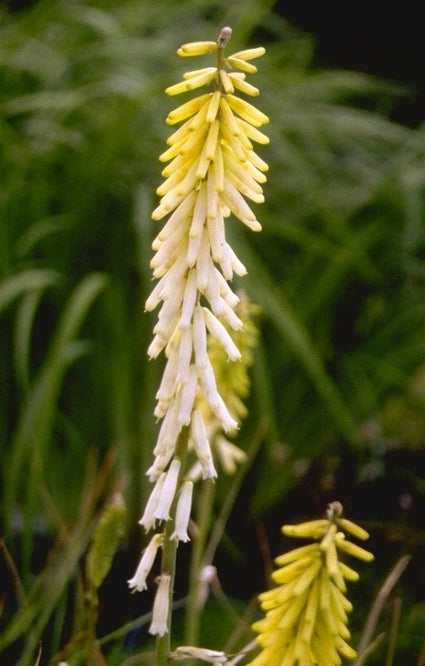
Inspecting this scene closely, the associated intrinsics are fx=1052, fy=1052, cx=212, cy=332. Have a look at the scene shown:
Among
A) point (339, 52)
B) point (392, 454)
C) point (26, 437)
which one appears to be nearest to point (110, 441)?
point (26, 437)

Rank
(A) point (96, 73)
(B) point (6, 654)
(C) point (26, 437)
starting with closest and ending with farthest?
(B) point (6, 654), (C) point (26, 437), (A) point (96, 73)

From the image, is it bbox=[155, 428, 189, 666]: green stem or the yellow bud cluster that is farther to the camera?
bbox=[155, 428, 189, 666]: green stem

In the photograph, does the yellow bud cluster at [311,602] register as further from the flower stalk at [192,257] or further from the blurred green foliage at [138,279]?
the blurred green foliage at [138,279]

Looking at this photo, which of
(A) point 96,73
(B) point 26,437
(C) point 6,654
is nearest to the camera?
(C) point 6,654

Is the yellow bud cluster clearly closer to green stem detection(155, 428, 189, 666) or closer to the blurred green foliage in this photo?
green stem detection(155, 428, 189, 666)

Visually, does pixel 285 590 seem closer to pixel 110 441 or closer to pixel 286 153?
pixel 110 441

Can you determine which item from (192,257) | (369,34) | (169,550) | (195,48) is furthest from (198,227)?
(369,34)

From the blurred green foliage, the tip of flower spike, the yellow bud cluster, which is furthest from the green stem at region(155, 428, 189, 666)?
the blurred green foliage
